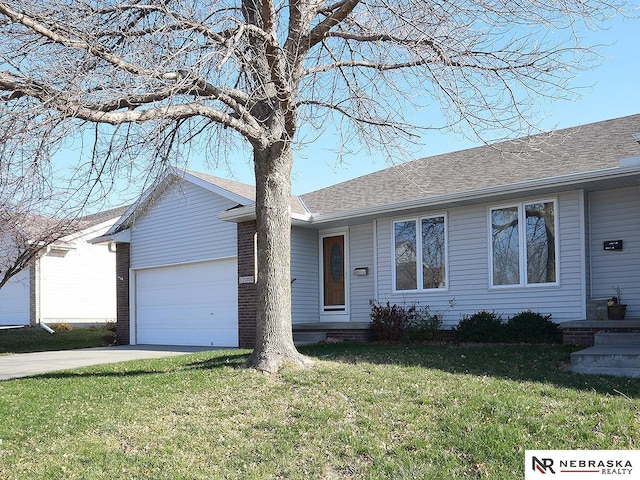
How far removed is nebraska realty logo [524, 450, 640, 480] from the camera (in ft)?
16.8


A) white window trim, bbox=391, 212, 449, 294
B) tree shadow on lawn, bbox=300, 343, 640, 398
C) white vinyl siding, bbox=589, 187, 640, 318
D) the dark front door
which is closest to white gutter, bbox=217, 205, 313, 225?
the dark front door

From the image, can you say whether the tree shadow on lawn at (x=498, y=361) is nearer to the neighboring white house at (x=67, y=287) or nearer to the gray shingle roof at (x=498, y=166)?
the gray shingle roof at (x=498, y=166)

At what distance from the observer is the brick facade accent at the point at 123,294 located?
19.2 metres

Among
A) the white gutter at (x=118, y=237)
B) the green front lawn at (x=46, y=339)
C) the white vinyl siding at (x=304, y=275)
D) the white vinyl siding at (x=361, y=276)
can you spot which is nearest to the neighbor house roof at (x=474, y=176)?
the white vinyl siding at (x=304, y=275)

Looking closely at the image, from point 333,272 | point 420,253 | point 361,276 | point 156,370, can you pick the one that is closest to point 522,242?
point 420,253

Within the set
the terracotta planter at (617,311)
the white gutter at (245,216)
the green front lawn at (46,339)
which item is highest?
the white gutter at (245,216)

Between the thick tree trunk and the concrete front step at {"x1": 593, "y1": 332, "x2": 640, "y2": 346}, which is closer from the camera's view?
the thick tree trunk

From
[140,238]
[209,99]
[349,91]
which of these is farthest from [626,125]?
[140,238]

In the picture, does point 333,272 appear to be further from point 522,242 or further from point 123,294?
point 123,294

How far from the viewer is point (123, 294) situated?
19500 mm

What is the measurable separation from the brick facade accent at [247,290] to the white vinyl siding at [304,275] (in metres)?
1.08

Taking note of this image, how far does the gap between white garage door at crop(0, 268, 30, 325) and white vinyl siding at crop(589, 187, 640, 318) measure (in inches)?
810

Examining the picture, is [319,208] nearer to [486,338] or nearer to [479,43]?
[486,338]

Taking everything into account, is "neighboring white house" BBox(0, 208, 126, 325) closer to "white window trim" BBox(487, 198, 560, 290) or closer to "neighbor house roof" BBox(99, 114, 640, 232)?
"neighbor house roof" BBox(99, 114, 640, 232)
